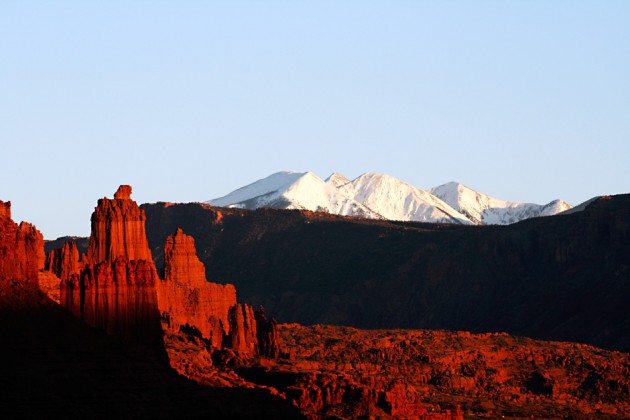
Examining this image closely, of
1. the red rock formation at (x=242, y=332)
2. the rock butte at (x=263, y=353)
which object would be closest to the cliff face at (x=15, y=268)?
the rock butte at (x=263, y=353)

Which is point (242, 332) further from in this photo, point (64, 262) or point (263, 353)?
point (64, 262)

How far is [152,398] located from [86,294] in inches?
938

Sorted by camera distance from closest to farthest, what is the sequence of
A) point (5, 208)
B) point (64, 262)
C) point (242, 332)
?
point (5, 208) → point (64, 262) → point (242, 332)

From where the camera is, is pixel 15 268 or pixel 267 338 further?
pixel 267 338

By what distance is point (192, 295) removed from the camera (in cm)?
16775

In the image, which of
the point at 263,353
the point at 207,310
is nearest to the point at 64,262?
the point at 207,310

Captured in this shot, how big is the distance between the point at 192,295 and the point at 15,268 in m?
76.7

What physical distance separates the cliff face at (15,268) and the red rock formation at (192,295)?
65.4m

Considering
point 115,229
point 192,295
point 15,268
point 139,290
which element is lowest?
point 139,290

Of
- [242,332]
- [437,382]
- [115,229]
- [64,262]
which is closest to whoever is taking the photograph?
[64,262]

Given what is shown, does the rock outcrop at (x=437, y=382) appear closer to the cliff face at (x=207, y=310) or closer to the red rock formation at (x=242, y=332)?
the cliff face at (x=207, y=310)

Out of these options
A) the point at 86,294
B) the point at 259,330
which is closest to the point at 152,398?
the point at 86,294

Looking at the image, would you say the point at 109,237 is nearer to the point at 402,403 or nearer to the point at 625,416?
the point at 402,403

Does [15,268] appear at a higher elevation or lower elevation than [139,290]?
higher
